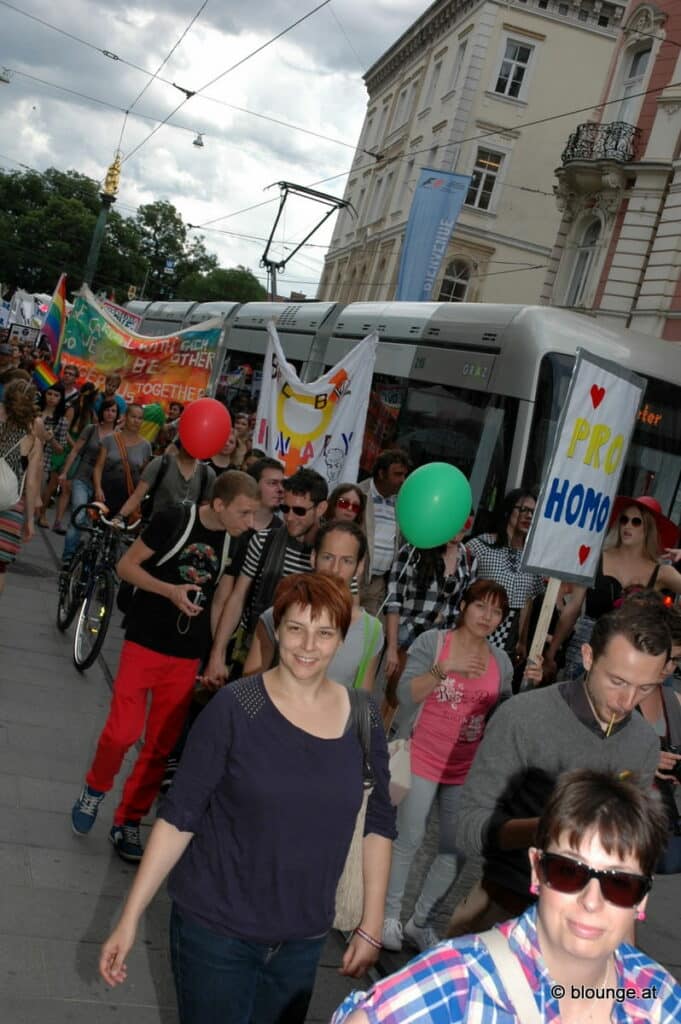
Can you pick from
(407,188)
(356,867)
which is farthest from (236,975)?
(407,188)

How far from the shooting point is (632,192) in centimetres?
2692

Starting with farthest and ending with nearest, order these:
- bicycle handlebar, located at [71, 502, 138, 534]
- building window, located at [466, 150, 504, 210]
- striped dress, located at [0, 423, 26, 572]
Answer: building window, located at [466, 150, 504, 210], bicycle handlebar, located at [71, 502, 138, 534], striped dress, located at [0, 423, 26, 572]

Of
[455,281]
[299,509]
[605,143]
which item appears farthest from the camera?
[455,281]

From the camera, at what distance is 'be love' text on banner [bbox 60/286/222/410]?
14.9 metres

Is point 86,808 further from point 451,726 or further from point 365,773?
point 365,773

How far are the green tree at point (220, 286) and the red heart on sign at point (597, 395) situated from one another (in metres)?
81.7

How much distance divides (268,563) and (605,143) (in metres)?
23.9

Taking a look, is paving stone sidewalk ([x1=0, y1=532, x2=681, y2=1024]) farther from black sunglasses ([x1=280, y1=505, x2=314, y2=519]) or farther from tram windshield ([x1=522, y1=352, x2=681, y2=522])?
tram windshield ([x1=522, y1=352, x2=681, y2=522])

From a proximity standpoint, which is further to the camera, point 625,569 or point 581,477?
point 625,569

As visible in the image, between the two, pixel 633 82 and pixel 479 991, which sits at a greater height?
pixel 633 82

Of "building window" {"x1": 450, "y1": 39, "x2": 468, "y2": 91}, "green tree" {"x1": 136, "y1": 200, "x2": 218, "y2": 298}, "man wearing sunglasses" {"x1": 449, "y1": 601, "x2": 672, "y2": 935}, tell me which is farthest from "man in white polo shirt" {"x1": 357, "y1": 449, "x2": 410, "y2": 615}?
"green tree" {"x1": 136, "y1": 200, "x2": 218, "y2": 298}

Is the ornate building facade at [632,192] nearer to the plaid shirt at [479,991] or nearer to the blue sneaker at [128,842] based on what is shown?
the blue sneaker at [128,842]

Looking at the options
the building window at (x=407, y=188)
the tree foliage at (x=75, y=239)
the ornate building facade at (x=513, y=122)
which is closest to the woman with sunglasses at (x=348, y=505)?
the ornate building facade at (x=513, y=122)

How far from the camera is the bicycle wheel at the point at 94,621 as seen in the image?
8578 mm
